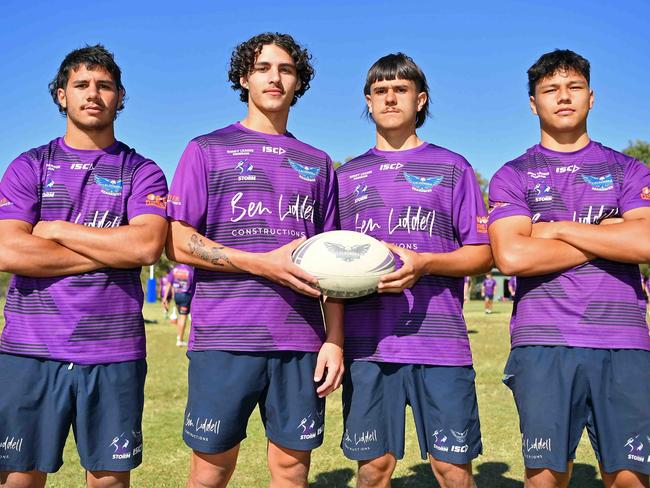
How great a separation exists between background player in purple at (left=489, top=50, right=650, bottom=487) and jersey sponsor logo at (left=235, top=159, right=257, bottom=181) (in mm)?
1607

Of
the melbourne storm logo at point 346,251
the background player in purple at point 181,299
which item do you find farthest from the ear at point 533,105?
the background player in purple at point 181,299

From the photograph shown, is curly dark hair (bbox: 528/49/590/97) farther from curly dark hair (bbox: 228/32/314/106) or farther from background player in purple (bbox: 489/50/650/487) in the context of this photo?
curly dark hair (bbox: 228/32/314/106)

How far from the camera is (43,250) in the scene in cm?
361

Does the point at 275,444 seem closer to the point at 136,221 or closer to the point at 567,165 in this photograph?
the point at 136,221

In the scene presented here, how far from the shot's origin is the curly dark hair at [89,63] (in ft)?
13.2

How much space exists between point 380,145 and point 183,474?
393 centimetres

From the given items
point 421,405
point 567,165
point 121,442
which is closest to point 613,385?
point 421,405

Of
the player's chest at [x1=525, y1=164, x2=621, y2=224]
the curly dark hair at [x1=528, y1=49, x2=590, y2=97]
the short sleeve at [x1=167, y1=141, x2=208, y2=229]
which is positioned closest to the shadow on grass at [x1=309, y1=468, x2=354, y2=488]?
the short sleeve at [x1=167, y1=141, x2=208, y2=229]

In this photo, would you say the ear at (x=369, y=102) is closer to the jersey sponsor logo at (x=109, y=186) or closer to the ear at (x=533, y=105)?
the ear at (x=533, y=105)

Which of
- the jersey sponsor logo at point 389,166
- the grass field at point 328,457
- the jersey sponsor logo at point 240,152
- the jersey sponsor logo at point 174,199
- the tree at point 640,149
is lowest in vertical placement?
the grass field at point 328,457

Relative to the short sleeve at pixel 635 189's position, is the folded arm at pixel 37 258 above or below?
below

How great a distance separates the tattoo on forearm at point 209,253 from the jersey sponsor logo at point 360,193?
40.5 inches

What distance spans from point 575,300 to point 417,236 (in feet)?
3.46

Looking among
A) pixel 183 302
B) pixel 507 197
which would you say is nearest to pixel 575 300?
pixel 507 197
